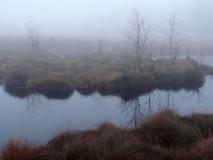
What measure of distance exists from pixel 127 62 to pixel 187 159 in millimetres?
22009

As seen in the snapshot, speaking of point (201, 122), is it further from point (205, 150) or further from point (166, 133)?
point (205, 150)

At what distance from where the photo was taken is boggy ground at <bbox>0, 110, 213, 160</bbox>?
7578mm

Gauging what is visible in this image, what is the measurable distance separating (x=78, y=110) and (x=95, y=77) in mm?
6355

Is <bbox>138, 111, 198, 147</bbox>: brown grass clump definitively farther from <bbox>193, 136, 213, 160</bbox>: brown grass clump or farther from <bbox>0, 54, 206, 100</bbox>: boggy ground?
<bbox>0, 54, 206, 100</bbox>: boggy ground

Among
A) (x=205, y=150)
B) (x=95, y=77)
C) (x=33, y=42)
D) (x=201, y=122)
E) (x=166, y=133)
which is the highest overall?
(x=33, y=42)

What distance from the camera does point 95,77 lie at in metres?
24.2

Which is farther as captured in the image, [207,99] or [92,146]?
[207,99]

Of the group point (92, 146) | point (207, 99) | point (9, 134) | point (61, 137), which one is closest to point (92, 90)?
point (207, 99)

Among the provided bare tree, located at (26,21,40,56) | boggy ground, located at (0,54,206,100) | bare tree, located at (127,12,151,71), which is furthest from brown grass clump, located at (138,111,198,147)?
bare tree, located at (26,21,40,56)

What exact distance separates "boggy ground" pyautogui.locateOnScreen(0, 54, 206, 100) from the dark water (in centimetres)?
107

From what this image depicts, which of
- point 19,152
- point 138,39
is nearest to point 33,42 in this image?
point 138,39

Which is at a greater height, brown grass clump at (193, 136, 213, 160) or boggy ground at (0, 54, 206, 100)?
brown grass clump at (193, 136, 213, 160)

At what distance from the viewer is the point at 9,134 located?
14.2 metres

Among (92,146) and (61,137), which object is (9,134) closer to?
(61,137)
